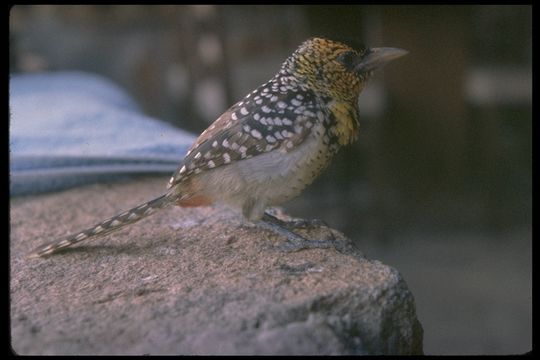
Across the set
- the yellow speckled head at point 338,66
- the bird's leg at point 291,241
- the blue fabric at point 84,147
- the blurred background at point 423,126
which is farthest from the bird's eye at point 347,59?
the blurred background at point 423,126

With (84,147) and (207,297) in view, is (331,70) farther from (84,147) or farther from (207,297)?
(84,147)

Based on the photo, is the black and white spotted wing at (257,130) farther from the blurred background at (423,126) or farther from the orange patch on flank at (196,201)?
the blurred background at (423,126)

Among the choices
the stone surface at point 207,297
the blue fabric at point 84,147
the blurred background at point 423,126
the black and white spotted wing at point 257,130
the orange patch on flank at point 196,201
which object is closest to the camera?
the stone surface at point 207,297

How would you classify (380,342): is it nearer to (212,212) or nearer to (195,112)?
(212,212)

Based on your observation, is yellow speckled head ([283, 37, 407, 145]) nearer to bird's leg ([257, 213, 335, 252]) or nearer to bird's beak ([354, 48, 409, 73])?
bird's beak ([354, 48, 409, 73])

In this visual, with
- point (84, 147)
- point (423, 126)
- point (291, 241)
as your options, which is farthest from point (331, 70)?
point (423, 126)

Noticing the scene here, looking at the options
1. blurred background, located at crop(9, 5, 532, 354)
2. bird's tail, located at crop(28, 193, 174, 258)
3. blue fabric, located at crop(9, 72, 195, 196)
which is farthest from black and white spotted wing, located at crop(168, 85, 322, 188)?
blurred background, located at crop(9, 5, 532, 354)

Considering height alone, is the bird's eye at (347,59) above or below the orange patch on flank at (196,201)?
above
